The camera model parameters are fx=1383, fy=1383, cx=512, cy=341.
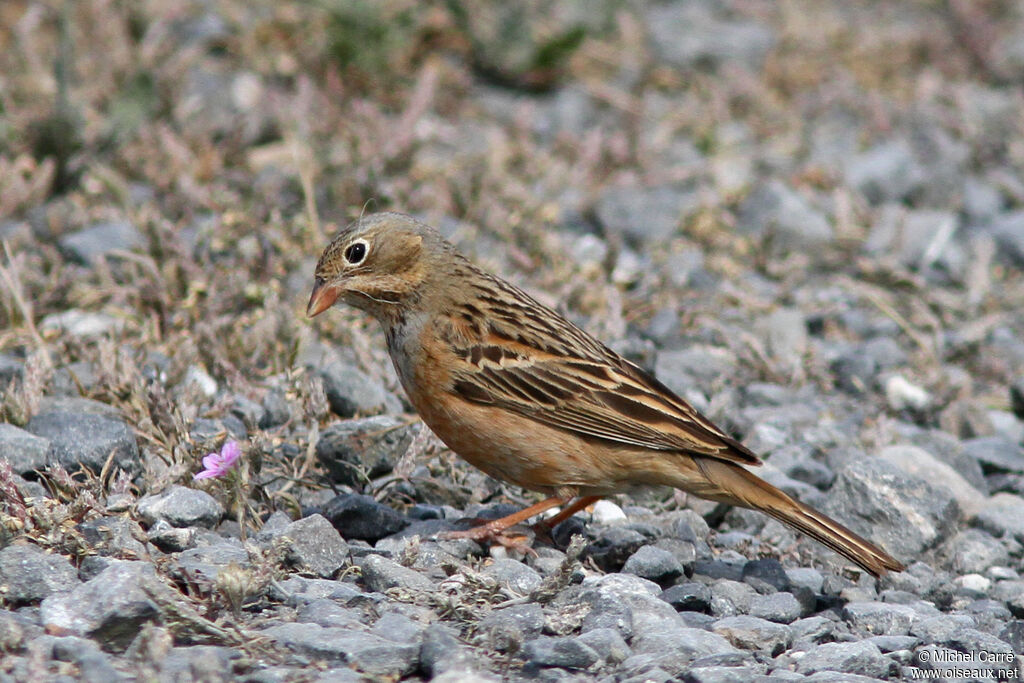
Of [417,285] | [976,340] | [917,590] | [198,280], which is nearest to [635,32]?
[976,340]

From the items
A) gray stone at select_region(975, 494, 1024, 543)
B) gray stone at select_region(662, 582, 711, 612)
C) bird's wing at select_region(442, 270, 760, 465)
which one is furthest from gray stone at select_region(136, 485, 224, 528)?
gray stone at select_region(975, 494, 1024, 543)

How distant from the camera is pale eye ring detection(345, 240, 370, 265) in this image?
19.8 ft

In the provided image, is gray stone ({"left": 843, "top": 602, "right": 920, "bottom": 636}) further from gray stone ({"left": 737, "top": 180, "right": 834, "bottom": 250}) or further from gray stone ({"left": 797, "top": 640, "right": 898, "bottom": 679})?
gray stone ({"left": 737, "top": 180, "right": 834, "bottom": 250})

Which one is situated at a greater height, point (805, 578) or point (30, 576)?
point (30, 576)

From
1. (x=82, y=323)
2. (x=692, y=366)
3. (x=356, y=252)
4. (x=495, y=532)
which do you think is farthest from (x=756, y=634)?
(x=82, y=323)

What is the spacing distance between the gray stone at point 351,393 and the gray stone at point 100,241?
6.01 feet

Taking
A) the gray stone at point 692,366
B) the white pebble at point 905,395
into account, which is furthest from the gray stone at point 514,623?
the white pebble at point 905,395

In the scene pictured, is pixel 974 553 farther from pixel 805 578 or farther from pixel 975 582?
pixel 805 578

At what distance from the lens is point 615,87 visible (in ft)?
36.6

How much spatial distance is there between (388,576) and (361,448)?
3.54 ft

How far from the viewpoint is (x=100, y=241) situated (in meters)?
7.95

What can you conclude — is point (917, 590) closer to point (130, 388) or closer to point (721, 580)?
point (721, 580)

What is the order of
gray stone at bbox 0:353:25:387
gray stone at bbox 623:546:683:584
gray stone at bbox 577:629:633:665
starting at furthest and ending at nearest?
gray stone at bbox 0:353:25:387, gray stone at bbox 623:546:683:584, gray stone at bbox 577:629:633:665

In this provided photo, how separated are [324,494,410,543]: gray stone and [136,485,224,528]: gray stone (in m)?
0.50
